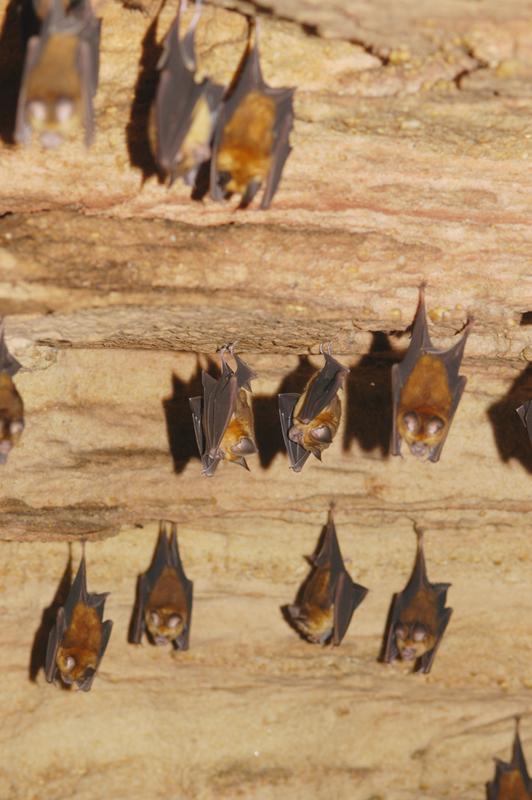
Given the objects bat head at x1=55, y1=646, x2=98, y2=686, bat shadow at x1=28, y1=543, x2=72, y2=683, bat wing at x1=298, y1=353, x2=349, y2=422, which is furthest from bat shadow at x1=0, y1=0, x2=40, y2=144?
bat head at x1=55, y1=646, x2=98, y2=686

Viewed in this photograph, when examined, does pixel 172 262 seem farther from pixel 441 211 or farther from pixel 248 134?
pixel 441 211

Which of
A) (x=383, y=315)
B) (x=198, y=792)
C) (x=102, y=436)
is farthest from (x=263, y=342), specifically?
(x=198, y=792)

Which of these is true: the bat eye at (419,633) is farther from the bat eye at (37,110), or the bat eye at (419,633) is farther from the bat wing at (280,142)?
the bat eye at (37,110)

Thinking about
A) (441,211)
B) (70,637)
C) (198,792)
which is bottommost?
(198,792)

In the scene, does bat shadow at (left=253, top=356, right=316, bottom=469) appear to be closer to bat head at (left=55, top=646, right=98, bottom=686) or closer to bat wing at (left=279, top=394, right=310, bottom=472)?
bat wing at (left=279, top=394, right=310, bottom=472)

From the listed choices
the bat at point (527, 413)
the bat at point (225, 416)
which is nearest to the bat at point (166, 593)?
the bat at point (225, 416)

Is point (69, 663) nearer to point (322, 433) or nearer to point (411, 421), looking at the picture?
point (322, 433)
